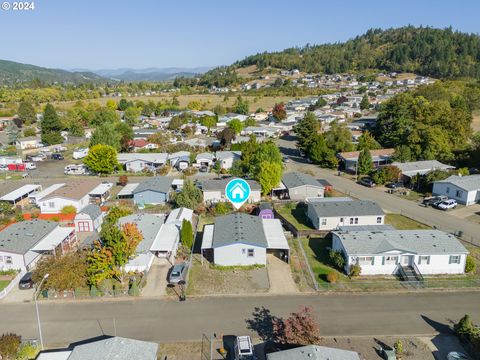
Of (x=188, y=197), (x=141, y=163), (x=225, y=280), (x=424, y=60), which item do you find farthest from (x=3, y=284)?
(x=424, y=60)

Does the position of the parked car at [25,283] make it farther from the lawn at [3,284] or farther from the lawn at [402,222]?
the lawn at [402,222]

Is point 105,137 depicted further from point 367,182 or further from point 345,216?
point 345,216

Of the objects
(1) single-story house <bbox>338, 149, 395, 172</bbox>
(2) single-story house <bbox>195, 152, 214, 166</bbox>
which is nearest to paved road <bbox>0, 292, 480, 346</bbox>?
(1) single-story house <bbox>338, 149, 395, 172</bbox>

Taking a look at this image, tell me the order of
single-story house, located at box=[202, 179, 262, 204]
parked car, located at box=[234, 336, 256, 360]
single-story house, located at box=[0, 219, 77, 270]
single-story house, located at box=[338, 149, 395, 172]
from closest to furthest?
parked car, located at box=[234, 336, 256, 360]
single-story house, located at box=[0, 219, 77, 270]
single-story house, located at box=[202, 179, 262, 204]
single-story house, located at box=[338, 149, 395, 172]

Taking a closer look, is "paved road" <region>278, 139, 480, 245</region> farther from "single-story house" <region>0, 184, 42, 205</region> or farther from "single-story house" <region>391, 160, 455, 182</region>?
"single-story house" <region>0, 184, 42, 205</region>

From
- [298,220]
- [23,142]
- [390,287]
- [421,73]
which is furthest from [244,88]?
[390,287]
